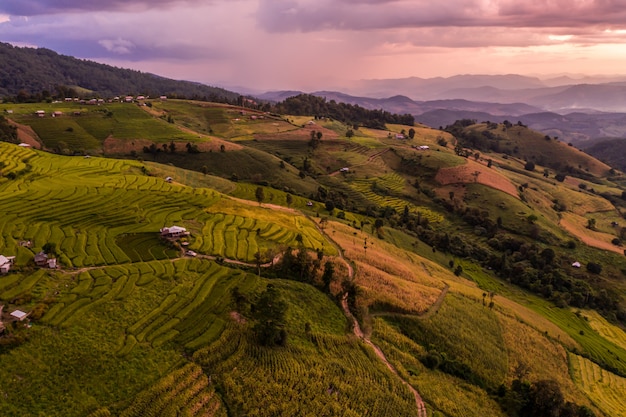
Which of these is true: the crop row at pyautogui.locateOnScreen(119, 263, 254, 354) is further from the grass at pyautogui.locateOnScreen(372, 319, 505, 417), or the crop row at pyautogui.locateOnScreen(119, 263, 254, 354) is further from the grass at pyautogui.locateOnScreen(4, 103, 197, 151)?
the grass at pyautogui.locateOnScreen(4, 103, 197, 151)

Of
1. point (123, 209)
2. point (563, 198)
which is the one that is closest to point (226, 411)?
point (123, 209)

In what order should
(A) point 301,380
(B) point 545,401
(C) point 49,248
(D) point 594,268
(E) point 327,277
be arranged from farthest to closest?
(D) point 594,268, (E) point 327,277, (C) point 49,248, (B) point 545,401, (A) point 301,380

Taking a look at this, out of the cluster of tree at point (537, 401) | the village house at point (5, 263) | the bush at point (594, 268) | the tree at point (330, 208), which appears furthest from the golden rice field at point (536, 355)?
the village house at point (5, 263)

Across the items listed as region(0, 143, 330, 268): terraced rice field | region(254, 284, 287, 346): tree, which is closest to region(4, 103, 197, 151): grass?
region(0, 143, 330, 268): terraced rice field

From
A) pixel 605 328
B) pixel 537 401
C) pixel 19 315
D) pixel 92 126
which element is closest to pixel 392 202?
pixel 605 328

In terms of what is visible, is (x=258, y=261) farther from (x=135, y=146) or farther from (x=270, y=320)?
(x=135, y=146)

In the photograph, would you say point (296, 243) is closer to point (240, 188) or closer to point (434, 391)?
point (434, 391)

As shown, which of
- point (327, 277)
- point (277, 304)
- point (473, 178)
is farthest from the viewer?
point (473, 178)
